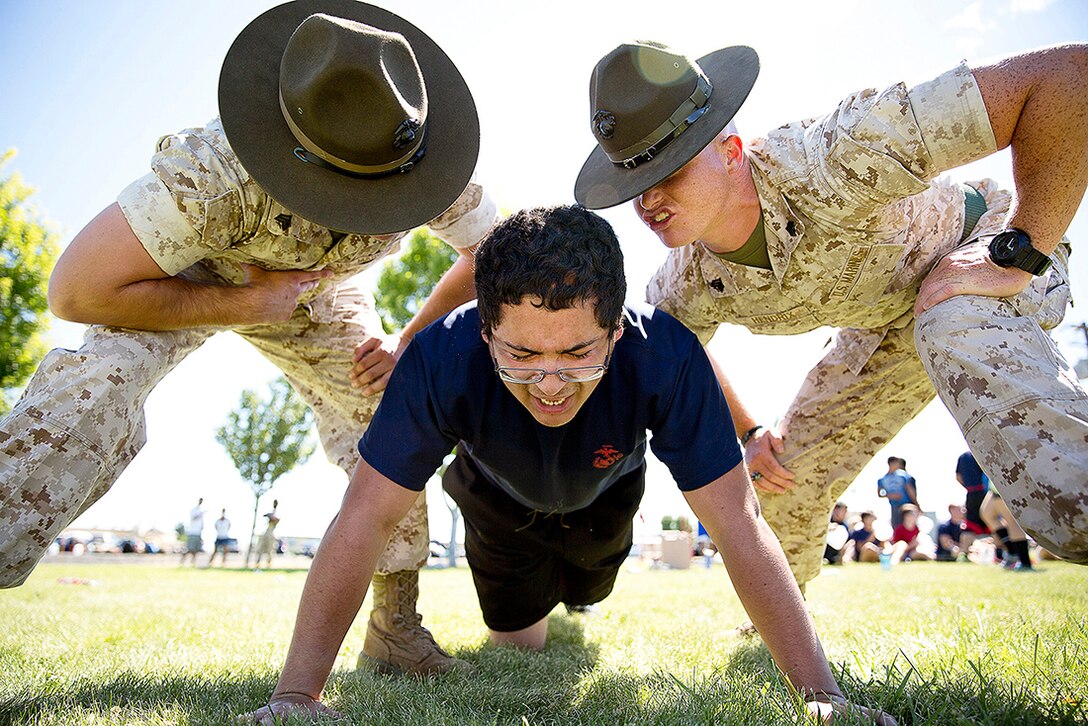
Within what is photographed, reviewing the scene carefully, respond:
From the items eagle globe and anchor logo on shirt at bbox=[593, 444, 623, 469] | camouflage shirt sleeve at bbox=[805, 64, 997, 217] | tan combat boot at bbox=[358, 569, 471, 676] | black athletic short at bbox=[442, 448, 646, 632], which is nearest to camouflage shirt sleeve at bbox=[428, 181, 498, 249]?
black athletic short at bbox=[442, 448, 646, 632]

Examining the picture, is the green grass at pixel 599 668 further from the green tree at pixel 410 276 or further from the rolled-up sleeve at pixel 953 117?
the green tree at pixel 410 276

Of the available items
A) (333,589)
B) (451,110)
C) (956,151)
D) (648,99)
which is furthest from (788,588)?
(451,110)

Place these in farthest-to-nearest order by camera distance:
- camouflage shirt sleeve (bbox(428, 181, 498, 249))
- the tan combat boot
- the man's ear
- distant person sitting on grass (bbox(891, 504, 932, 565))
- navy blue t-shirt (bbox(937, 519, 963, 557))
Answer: navy blue t-shirt (bbox(937, 519, 963, 557)) → distant person sitting on grass (bbox(891, 504, 932, 565)) → camouflage shirt sleeve (bbox(428, 181, 498, 249)) → the tan combat boot → the man's ear

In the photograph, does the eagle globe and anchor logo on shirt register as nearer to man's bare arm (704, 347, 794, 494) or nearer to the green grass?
the green grass

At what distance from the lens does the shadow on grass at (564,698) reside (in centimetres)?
211

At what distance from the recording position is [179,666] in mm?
3330

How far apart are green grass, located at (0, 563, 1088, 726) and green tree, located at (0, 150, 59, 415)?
13.7m

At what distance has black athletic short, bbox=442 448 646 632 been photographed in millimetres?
3787

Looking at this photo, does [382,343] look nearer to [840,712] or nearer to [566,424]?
[566,424]

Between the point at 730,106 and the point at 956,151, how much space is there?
2.76 ft

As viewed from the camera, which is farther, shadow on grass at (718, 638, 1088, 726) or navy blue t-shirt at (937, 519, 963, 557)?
navy blue t-shirt at (937, 519, 963, 557)

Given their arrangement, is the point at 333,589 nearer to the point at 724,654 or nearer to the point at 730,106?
the point at 724,654

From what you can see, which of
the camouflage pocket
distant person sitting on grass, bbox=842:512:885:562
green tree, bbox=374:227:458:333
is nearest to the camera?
the camouflage pocket

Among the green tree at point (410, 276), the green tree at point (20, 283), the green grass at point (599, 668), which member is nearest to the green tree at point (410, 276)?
the green tree at point (410, 276)
